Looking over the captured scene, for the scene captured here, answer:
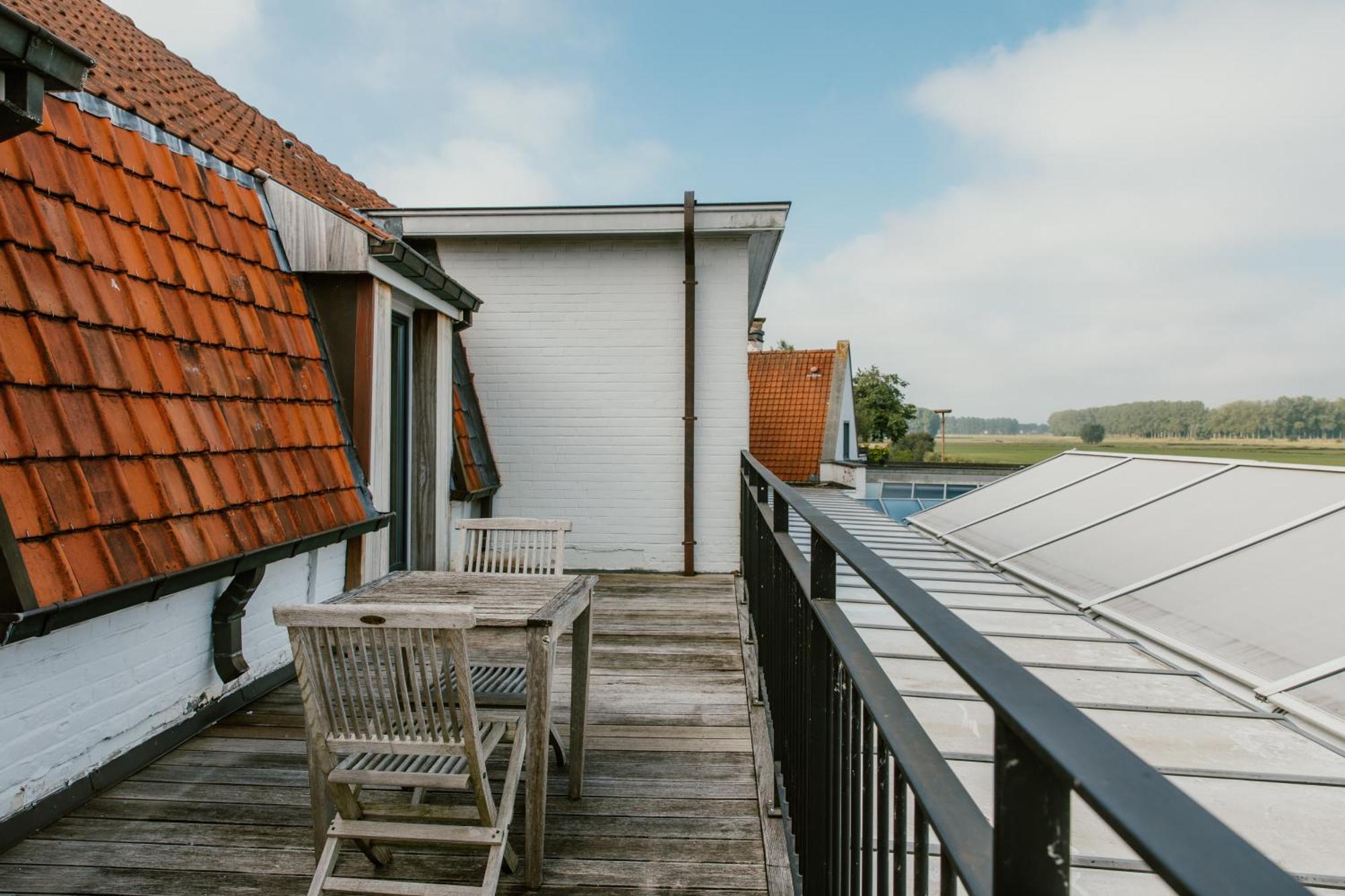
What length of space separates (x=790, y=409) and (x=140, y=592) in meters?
16.2

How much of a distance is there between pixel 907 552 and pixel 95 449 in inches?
237

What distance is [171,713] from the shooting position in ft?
9.15

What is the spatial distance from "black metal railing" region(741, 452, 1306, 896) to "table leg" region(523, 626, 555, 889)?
710 mm

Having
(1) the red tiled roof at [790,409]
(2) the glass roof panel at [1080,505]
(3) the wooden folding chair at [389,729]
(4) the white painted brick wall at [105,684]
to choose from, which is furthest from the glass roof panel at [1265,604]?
(1) the red tiled roof at [790,409]

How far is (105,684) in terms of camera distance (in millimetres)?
2461

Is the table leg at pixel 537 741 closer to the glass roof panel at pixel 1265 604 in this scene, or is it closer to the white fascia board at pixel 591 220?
the glass roof panel at pixel 1265 604

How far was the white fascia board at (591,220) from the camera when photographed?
617 cm

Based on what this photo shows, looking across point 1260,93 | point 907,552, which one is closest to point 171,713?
point 907,552

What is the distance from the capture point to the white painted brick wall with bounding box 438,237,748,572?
645 centimetres

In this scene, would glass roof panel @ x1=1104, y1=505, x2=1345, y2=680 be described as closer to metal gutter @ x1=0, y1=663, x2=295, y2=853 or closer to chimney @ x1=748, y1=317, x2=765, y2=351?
metal gutter @ x1=0, y1=663, x2=295, y2=853

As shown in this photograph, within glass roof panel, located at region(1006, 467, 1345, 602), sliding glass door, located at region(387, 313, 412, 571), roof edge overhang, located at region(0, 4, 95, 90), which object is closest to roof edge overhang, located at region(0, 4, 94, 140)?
roof edge overhang, located at region(0, 4, 95, 90)

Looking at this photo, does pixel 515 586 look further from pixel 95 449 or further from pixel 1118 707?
pixel 1118 707

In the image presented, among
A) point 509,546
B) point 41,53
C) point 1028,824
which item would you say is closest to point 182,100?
point 41,53

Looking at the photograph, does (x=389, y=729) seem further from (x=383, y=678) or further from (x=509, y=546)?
(x=509, y=546)
